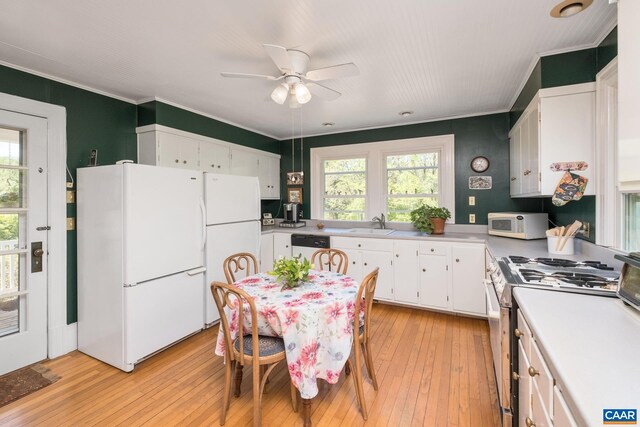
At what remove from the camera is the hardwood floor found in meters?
1.80

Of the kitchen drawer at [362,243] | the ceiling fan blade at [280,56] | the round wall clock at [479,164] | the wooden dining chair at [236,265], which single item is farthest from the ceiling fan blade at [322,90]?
the round wall clock at [479,164]

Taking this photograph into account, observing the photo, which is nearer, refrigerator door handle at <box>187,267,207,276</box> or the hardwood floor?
the hardwood floor

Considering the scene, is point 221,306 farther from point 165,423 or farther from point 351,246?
point 351,246

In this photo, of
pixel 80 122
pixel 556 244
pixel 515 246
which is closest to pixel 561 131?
pixel 556 244

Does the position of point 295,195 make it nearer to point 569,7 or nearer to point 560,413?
point 569,7

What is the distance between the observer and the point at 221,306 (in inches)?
66.2

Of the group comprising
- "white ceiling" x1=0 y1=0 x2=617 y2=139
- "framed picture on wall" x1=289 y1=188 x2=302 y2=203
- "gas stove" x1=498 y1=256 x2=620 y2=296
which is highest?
"white ceiling" x1=0 y1=0 x2=617 y2=139

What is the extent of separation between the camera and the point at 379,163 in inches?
170

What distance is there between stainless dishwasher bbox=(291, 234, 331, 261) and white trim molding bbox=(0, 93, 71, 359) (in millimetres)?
2422

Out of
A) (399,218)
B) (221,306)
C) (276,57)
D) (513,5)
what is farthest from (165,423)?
(399,218)

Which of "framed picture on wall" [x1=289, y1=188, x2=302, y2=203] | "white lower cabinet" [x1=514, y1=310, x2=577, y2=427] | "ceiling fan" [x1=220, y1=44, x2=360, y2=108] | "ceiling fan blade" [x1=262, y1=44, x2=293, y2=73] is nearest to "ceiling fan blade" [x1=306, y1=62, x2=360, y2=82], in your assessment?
"ceiling fan" [x1=220, y1=44, x2=360, y2=108]

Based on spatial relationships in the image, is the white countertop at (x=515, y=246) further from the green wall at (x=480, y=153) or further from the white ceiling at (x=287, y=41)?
the white ceiling at (x=287, y=41)

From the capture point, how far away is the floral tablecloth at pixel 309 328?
1.65 meters

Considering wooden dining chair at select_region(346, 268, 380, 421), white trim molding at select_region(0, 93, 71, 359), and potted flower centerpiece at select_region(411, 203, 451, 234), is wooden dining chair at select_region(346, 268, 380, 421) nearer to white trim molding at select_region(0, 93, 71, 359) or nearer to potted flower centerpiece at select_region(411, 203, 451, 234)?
potted flower centerpiece at select_region(411, 203, 451, 234)
